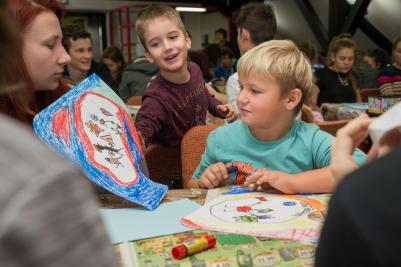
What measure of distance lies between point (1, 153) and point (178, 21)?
2101mm

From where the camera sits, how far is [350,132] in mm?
815

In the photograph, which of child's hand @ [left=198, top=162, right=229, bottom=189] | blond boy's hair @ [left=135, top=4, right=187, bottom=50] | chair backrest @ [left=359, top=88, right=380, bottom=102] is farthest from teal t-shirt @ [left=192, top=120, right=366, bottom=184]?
chair backrest @ [left=359, top=88, right=380, bottom=102]

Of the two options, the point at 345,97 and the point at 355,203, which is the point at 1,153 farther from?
the point at 345,97

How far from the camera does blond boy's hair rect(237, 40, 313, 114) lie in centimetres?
154

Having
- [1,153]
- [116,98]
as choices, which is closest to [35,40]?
[116,98]

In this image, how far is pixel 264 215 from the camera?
1.08 m

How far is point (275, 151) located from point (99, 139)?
23.5 inches

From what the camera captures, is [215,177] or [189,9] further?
[189,9]

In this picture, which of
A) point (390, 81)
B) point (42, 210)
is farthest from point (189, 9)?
point (42, 210)

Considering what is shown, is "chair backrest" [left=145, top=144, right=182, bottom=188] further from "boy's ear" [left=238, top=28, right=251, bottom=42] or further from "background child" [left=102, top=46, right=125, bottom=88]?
"background child" [left=102, top=46, right=125, bottom=88]

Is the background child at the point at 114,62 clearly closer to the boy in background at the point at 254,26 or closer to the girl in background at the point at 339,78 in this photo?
the girl in background at the point at 339,78

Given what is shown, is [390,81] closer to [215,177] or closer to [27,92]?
[215,177]

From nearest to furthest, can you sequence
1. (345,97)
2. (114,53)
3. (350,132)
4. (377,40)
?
(350,132), (345,97), (114,53), (377,40)

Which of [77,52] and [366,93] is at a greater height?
[77,52]
